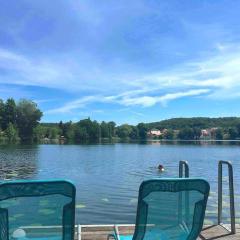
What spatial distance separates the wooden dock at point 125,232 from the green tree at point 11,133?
4501 inches

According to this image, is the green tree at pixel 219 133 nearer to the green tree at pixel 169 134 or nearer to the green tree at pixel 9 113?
the green tree at pixel 169 134

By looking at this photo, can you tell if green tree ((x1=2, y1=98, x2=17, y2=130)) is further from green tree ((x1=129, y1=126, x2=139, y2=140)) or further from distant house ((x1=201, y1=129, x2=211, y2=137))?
distant house ((x1=201, y1=129, x2=211, y2=137))

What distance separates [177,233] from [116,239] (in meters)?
0.70

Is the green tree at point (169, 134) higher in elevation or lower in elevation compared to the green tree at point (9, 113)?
lower

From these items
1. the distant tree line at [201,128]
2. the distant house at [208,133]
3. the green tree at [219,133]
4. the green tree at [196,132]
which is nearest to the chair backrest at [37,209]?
the distant tree line at [201,128]

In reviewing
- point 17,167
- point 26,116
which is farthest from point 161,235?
point 26,116

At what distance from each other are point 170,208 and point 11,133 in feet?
387

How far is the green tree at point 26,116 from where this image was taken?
123500 mm

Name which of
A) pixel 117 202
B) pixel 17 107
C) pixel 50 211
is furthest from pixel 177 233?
pixel 17 107

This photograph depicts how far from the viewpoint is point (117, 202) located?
16.8 metres

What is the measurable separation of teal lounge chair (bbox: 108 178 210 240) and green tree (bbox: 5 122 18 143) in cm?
11666

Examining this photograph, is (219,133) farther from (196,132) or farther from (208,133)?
(196,132)

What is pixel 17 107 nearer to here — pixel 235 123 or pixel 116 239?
pixel 235 123

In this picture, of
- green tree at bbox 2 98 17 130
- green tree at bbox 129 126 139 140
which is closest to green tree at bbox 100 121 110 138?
green tree at bbox 129 126 139 140
